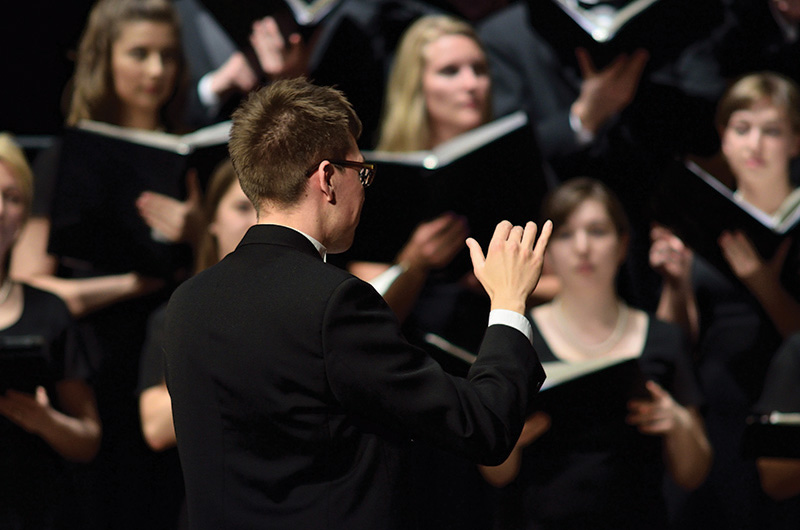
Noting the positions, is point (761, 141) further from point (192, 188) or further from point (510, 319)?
point (510, 319)

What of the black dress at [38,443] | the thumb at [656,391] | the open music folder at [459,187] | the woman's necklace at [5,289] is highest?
the open music folder at [459,187]

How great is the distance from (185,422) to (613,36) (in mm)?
2342

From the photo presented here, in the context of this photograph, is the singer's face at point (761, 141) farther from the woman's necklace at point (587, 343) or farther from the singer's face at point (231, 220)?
the singer's face at point (231, 220)

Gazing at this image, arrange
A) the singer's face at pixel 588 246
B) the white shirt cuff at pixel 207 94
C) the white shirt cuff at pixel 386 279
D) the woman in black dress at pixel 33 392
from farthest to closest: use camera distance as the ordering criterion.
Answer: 1. the white shirt cuff at pixel 207 94
2. the singer's face at pixel 588 246
3. the woman in black dress at pixel 33 392
4. the white shirt cuff at pixel 386 279

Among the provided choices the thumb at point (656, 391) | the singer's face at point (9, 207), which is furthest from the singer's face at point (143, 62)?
the thumb at point (656, 391)

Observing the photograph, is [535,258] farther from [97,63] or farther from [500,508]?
[97,63]

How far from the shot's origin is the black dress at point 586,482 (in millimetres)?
3041

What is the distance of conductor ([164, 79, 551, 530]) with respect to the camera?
148 cm

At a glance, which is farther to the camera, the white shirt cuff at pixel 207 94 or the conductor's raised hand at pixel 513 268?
the white shirt cuff at pixel 207 94

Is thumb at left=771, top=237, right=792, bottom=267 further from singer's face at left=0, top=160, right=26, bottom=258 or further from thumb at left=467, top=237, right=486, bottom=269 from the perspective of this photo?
singer's face at left=0, top=160, right=26, bottom=258

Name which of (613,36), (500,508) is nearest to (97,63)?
(613,36)

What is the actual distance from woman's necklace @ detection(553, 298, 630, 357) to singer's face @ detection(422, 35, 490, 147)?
72 centimetres

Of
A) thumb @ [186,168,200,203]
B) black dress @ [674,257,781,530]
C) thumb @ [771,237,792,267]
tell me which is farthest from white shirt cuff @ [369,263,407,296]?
thumb @ [771,237,792,267]

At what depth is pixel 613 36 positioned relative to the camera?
342 centimetres
